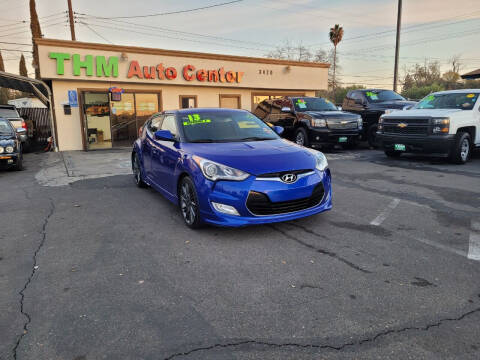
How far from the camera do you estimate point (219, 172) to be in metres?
4.30

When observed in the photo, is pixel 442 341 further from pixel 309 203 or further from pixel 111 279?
pixel 111 279

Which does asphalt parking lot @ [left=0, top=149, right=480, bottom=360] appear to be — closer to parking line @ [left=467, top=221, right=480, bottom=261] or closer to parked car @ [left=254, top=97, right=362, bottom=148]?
parking line @ [left=467, top=221, right=480, bottom=261]

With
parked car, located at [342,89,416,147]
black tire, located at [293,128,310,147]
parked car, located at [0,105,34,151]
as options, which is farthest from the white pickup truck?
parked car, located at [0,105,34,151]

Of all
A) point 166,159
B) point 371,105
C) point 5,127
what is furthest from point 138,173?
point 371,105

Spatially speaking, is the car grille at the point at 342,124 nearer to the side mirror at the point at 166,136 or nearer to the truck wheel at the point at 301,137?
the truck wheel at the point at 301,137

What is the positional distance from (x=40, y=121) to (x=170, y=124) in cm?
1386

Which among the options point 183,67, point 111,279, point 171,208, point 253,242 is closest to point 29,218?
point 171,208

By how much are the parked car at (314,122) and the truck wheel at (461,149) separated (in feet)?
10.7

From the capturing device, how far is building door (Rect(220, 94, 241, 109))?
19261mm

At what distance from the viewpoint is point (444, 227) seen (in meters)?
4.63

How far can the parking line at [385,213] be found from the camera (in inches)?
192

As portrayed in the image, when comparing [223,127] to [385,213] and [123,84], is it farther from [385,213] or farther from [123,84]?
[123,84]

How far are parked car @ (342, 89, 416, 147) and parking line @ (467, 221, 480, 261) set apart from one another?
842 cm

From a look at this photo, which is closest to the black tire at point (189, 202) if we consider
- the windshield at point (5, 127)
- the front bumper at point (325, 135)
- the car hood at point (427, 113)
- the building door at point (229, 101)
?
the car hood at point (427, 113)
